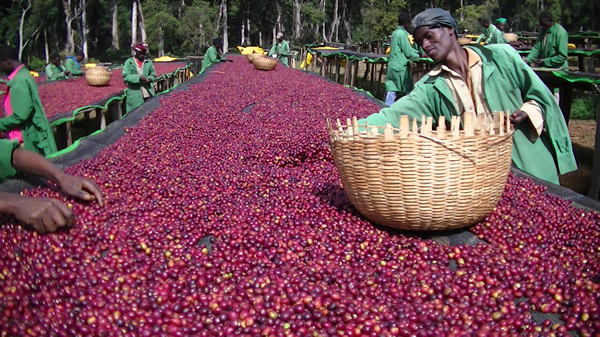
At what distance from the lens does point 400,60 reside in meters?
7.79

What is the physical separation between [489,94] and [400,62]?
5.23 metres

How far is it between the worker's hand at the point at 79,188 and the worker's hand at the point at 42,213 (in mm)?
417

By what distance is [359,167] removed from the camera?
2.30m

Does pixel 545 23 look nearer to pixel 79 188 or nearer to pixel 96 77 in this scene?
pixel 79 188

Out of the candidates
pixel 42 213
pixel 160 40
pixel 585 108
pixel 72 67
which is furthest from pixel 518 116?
pixel 160 40

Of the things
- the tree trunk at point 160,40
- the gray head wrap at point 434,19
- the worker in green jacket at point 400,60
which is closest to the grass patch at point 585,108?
the worker in green jacket at point 400,60

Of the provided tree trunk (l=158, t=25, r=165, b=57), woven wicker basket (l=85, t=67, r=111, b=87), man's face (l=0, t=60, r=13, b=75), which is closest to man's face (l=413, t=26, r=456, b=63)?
man's face (l=0, t=60, r=13, b=75)

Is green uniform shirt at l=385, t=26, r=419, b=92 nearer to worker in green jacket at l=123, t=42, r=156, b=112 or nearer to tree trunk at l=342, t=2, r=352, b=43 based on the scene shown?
worker in green jacket at l=123, t=42, r=156, b=112

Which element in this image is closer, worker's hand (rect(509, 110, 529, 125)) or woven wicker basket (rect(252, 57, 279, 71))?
worker's hand (rect(509, 110, 529, 125))

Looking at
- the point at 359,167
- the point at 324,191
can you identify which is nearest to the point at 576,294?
the point at 359,167

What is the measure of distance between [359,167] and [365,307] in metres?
0.75

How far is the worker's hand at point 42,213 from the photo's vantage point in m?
2.12

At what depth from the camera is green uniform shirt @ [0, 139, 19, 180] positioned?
2613 millimetres

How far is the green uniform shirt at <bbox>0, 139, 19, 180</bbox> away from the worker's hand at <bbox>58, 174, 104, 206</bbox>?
345 millimetres
